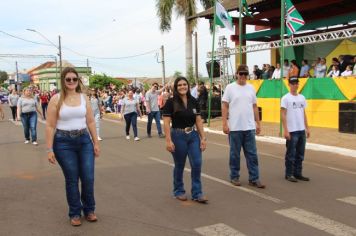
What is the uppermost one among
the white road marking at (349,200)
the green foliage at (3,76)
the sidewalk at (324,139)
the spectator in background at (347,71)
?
the green foliage at (3,76)

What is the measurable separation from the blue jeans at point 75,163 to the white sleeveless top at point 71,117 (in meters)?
0.11

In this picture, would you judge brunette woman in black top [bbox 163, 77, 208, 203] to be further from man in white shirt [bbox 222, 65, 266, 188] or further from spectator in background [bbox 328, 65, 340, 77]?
spectator in background [bbox 328, 65, 340, 77]

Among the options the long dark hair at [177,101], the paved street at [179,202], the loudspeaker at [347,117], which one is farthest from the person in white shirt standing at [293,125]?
the loudspeaker at [347,117]

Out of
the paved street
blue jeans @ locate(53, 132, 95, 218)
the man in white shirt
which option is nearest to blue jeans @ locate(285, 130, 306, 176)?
the paved street

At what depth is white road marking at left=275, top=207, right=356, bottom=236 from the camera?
4780 mm

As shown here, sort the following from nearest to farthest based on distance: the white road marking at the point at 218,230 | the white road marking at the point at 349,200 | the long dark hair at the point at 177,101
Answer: the white road marking at the point at 218,230
the long dark hair at the point at 177,101
the white road marking at the point at 349,200

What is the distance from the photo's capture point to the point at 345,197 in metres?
6.27

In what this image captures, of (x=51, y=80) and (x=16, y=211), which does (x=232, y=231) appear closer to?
(x=16, y=211)

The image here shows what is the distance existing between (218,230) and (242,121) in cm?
232

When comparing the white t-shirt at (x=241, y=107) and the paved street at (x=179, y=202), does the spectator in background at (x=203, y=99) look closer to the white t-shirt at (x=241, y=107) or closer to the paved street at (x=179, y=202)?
the paved street at (x=179, y=202)

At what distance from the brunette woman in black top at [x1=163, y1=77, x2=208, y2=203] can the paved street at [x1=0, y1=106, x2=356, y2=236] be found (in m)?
0.50

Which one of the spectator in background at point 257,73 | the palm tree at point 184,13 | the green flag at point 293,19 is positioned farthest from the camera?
the palm tree at point 184,13

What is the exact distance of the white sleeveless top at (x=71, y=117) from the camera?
4941mm

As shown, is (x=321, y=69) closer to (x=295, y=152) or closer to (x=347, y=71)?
(x=347, y=71)
